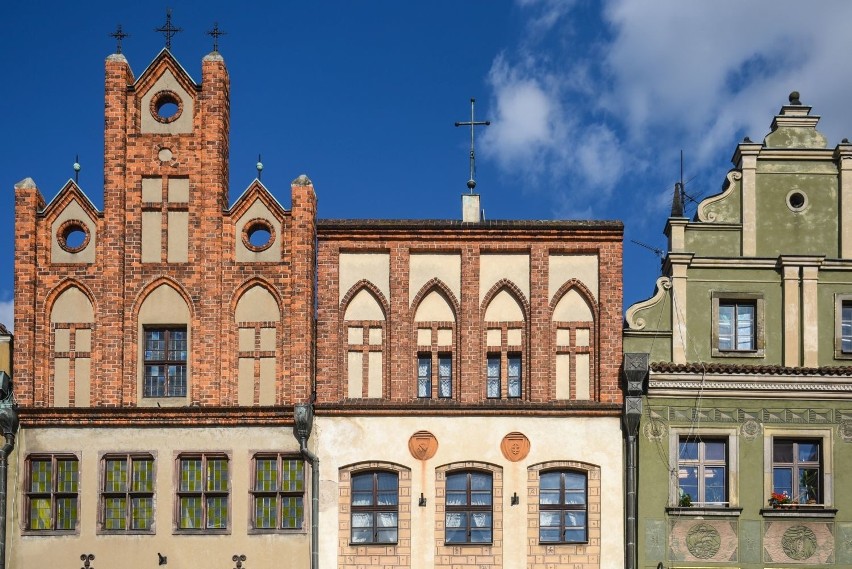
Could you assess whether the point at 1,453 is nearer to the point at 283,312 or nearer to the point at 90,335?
the point at 90,335

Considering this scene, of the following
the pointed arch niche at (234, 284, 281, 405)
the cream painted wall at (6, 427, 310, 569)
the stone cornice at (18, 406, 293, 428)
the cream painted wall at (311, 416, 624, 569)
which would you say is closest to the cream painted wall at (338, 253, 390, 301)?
the pointed arch niche at (234, 284, 281, 405)

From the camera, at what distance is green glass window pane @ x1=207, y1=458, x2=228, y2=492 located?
3127 centimetres

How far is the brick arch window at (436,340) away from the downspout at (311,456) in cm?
254

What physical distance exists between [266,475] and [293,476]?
571 mm

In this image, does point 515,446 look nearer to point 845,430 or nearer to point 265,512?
point 265,512

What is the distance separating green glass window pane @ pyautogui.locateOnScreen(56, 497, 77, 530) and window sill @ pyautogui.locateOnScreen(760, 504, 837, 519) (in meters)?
14.3

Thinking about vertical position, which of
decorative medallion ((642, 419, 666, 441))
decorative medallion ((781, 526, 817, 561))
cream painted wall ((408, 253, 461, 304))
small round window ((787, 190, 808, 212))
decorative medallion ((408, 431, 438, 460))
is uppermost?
small round window ((787, 190, 808, 212))

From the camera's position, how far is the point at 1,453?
31281 millimetres

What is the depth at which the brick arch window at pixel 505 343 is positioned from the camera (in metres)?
31.8

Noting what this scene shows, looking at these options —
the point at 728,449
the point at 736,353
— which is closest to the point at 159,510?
the point at 728,449

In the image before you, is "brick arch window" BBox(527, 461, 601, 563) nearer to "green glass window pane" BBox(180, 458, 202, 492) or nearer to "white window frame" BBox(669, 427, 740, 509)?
"white window frame" BBox(669, 427, 740, 509)

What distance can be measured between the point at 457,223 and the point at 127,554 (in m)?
9.78

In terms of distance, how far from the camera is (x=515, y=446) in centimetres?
3128

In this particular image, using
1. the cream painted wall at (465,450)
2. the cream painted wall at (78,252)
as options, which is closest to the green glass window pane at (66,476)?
the cream painted wall at (78,252)
